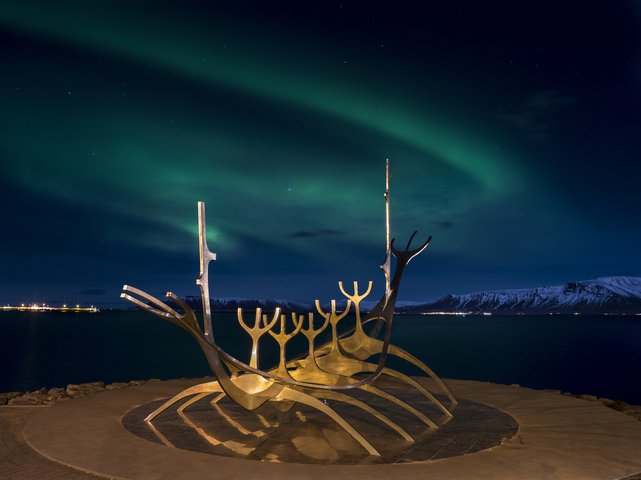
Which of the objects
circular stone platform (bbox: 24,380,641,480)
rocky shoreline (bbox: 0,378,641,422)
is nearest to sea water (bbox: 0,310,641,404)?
rocky shoreline (bbox: 0,378,641,422)

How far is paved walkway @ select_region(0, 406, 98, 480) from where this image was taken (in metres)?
7.87

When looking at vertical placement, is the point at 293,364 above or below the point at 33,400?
above

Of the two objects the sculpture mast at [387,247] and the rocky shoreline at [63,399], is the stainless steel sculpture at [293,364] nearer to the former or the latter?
the sculpture mast at [387,247]

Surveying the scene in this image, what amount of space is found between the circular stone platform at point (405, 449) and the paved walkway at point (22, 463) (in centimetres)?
14

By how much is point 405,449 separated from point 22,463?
18.0 ft

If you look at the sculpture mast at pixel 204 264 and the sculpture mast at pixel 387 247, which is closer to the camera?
the sculpture mast at pixel 204 264

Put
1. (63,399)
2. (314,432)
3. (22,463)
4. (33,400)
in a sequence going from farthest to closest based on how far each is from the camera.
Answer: (63,399) < (33,400) < (314,432) < (22,463)

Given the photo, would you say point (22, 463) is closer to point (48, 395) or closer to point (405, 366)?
point (48, 395)

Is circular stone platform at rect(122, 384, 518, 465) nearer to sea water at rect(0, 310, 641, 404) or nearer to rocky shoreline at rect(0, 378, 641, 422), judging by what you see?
rocky shoreline at rect(0, 378, 641, 422)

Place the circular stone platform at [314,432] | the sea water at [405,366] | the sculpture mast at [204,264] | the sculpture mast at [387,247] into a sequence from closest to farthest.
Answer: the circular stone platform at [314,432] < the sculpture mast at [204,264] < the sculpture mast at [387,247] < the sea water at [405,366]

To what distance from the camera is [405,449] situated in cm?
925

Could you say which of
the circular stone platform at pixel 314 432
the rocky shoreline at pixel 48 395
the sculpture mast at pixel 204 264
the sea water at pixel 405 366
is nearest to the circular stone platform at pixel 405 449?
the circular stone platform at pixel 314 432

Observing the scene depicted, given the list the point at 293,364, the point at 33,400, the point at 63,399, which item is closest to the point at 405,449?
the point at 293,364

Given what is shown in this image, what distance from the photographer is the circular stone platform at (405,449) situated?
7984 mm
